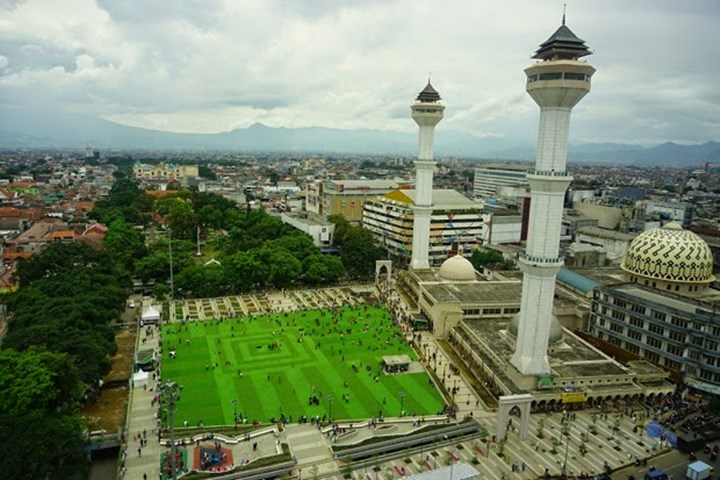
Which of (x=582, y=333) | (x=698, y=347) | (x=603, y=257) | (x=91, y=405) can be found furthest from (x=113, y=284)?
(x=603, y=257)

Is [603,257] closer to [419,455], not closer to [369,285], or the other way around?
[369,285]

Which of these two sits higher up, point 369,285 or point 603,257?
point 603,257

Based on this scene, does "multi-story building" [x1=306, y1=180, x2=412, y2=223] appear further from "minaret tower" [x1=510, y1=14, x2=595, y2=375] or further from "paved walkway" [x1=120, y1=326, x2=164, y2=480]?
"paved walkway" [x1=120, y1=326, x2=164, y2=480]

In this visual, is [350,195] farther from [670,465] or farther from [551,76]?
[670,465]

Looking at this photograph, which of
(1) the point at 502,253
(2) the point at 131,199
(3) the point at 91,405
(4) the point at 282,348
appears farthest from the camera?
(2) the point at 131,199

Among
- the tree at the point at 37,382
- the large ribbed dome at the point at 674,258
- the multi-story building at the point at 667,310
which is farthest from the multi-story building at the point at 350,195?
the tree at the point at 37,382

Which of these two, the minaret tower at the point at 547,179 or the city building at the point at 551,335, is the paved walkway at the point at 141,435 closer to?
the city building at the point at 551,335
